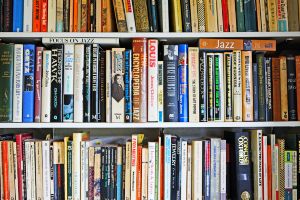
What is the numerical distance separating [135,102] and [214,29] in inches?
14.7

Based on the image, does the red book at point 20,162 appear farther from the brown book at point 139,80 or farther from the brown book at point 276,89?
the brown book at point 276,89

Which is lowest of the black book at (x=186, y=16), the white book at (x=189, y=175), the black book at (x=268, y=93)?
Result: the white book at (x=189, y=175)

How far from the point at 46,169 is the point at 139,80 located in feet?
1.44

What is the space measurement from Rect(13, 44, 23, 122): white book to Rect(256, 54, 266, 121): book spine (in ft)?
2.68

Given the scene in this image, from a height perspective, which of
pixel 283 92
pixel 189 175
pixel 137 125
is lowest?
pixel 189 175

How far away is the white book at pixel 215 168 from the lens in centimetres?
110

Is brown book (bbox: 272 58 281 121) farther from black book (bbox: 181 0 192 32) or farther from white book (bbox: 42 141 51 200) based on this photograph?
white book (bbox: 42 141 51 200)

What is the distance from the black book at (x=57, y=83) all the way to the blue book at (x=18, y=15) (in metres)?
0.15

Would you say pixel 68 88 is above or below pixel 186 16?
below

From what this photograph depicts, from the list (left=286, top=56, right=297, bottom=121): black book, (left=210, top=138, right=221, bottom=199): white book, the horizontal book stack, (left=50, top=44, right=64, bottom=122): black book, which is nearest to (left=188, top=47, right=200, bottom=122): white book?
the horizontal book stack

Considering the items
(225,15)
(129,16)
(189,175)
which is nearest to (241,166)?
(189,175)

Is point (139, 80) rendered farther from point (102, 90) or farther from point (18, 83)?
point (18, 83)

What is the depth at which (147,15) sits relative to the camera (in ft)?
3.67

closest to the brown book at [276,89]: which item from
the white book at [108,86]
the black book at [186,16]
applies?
the black book at [186,16]
